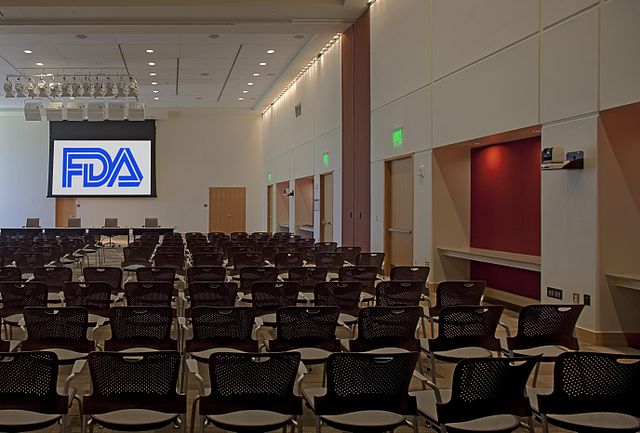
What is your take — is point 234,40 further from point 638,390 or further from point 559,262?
point 638,390

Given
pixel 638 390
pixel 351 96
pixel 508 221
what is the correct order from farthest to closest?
pixel 351 96 < pixel 508 221 < pixel 638 390

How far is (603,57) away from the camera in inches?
253

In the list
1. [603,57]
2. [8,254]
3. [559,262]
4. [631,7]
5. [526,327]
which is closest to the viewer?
[526,327]

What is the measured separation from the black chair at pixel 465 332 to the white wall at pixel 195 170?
921 inches

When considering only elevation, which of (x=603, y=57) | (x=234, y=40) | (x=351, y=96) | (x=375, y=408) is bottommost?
(x=375, y=408)

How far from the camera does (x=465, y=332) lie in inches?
176

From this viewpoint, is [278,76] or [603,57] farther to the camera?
[278,76]

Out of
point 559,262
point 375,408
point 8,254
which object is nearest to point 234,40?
point 8,254

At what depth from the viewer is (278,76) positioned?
68.1ft

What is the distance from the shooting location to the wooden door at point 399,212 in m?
12.1

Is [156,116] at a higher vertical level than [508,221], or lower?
higher

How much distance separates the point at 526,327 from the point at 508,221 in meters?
5.52

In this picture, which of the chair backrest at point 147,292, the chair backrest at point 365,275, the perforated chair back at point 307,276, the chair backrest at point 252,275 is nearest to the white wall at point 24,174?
the chair backrest at point 252,275

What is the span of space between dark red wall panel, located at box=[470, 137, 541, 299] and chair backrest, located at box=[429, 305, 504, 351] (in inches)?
188
